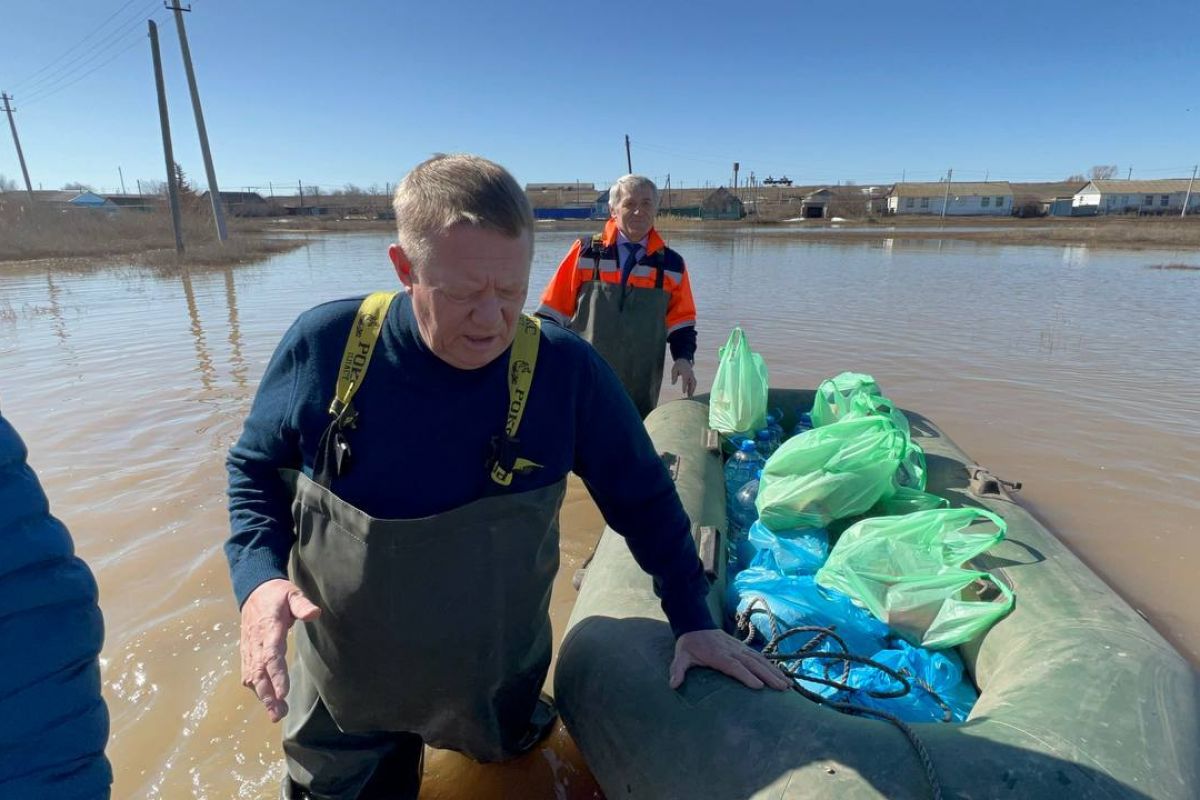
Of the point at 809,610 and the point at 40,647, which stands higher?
the point at 40,647

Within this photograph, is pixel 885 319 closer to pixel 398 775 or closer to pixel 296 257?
pixel 398 775

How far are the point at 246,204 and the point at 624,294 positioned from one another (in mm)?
72171

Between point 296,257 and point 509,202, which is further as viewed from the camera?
point 296,257

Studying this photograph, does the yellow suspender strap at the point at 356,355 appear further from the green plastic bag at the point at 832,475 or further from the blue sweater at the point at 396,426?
the green plastic bag at the point at 832,475

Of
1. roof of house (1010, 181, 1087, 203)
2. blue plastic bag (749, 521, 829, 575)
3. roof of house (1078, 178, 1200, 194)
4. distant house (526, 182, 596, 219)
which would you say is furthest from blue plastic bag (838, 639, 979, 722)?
roof of house (1010, 181, 1087, 203)

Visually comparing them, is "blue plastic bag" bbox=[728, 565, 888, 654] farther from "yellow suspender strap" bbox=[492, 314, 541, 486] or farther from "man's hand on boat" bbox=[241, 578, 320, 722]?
"man's hand on boat" bbox=[241, 578, 320, 722]

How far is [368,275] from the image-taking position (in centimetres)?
1795

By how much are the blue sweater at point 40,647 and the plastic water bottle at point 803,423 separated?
13.9ft

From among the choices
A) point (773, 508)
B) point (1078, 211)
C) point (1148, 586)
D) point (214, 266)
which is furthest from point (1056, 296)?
point (1078, 211)

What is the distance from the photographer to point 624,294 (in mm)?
4016

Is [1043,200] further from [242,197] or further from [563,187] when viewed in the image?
[242,197]

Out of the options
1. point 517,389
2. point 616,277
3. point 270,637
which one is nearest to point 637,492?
point 517,389

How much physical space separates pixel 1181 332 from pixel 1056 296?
3.86m

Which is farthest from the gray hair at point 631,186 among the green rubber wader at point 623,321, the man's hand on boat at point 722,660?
the man's hand on boat at point 722,660
